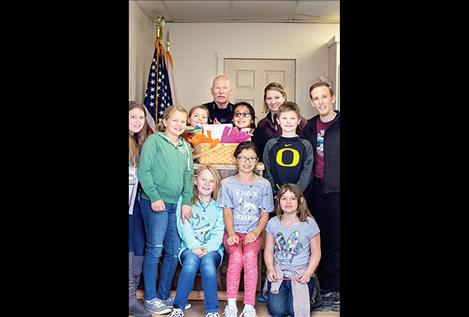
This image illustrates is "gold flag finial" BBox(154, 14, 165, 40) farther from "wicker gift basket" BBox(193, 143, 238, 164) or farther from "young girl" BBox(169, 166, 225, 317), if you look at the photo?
"young girl" BBox(169, 166, 225, 317)

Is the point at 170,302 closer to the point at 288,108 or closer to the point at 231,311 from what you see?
the point at 231,311

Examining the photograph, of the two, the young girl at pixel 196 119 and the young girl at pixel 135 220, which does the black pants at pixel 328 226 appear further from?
the young girl at pixel 135 220

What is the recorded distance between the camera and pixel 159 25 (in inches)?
136

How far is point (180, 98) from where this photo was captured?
364 cm

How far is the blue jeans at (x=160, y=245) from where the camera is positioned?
315 cm

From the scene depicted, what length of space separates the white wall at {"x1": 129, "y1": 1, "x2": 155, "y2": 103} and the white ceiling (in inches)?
2.5

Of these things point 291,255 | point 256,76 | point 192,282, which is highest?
point 256,76

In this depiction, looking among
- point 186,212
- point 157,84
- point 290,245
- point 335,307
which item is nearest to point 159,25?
point 157,84

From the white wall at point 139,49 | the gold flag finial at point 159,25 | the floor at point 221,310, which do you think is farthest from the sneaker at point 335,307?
the gold flag finial at point 159,25

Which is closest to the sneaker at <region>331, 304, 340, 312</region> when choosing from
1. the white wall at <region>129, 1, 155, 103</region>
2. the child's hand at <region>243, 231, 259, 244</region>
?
the child's hand at <region>243, 231, 259, 244</region>

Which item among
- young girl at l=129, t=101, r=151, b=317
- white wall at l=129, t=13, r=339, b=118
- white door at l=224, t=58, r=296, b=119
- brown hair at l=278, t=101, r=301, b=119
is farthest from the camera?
white door at l=224, t=58, r=296, b=119

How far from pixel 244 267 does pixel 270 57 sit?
4.90 ft

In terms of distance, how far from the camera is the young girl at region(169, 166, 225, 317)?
3.10 m
